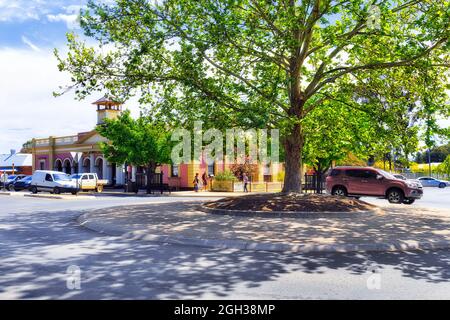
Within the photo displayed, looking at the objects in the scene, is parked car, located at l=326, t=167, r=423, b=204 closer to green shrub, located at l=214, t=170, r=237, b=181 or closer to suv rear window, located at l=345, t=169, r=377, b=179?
suv rear window, located at l=345, t=169, r=377, b=179

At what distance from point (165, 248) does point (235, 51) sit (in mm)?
10070

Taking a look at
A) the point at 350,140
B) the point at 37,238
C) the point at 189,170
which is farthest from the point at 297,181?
the point at 189,170

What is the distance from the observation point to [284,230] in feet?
35.8

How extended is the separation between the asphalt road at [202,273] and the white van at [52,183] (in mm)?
24815

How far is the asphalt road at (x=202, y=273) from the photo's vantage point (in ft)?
18.2

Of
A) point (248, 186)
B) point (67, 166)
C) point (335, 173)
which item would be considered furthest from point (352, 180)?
point (67, 166)

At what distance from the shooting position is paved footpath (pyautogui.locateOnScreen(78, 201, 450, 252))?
9.05 m

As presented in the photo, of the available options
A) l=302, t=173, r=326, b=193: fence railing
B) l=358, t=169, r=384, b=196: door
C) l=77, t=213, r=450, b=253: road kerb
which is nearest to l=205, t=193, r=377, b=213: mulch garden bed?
l=77, t=213, r=450, b=253: road kerb

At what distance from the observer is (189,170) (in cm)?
4097

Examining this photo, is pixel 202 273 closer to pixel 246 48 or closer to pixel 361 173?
pixel 246 48

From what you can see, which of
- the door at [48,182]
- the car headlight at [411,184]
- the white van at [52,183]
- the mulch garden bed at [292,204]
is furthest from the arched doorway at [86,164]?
the car headlight at [411,184]

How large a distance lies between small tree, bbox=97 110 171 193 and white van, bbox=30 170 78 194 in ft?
14.3

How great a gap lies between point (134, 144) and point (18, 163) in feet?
148

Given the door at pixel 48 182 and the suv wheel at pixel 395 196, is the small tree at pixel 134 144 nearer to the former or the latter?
the door at pixel 48 182
